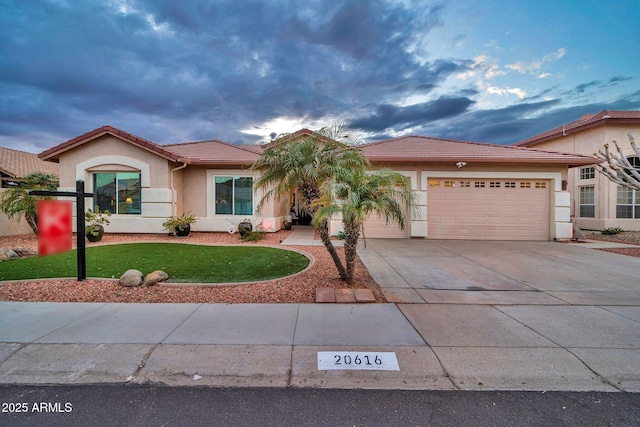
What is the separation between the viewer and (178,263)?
7.91 metres

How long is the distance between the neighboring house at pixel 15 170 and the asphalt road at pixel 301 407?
15252mm

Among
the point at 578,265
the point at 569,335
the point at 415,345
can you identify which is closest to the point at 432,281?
the point at 569,335

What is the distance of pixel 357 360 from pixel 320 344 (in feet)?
1.80

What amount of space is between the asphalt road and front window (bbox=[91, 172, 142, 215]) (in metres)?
11.8

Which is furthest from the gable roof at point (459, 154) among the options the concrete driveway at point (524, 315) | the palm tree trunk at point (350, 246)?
the palm tree trunk at point (350, 246)

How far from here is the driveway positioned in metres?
5.69

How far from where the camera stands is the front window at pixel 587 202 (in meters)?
16.2

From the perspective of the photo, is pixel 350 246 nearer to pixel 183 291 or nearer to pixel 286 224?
pixel 183 291

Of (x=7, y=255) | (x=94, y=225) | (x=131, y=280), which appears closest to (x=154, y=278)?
(x=131, y=280)

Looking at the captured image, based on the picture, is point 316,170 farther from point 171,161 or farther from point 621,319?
point 171,161

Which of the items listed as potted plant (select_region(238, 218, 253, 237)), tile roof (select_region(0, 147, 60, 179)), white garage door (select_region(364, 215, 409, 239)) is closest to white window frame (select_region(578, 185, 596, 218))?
white garage door (select_region(364, 215, 409, 239))

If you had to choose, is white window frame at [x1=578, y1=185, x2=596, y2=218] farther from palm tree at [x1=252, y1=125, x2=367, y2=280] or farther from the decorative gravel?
palm tree at [x1=252, y1=125, x2=367, y2=280]

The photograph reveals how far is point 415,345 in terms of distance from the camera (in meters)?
3.80

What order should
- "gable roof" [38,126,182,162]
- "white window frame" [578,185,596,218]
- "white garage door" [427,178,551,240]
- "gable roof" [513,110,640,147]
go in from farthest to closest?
"white window frame" [578,185,596,218] → "gable roof" [513,110,640,147] → "white garage door" [427,178,551,240] → "gable roof" [38,126,182,162]
